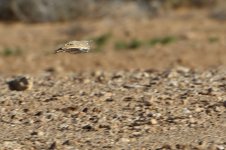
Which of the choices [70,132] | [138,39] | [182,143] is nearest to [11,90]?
[70,132]

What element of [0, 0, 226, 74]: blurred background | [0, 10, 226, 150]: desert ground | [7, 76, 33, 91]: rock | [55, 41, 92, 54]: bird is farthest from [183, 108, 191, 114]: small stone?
[0, 0, 226, 74]: blurred background

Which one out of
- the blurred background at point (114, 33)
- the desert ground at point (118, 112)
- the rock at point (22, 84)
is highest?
the rock at point (22, 84)

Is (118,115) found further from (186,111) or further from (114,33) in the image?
(114,33)

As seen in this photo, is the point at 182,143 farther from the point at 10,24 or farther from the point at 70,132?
the point at 10,24

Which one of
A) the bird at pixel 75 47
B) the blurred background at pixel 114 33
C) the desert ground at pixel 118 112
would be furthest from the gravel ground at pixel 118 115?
the blurred background at pixel 114 33

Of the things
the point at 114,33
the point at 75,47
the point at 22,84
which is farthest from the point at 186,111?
the point at 114,33

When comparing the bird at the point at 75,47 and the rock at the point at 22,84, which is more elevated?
the bird at the point at 75,47

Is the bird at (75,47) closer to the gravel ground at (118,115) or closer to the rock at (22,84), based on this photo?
the gravel ground at (118,115)
